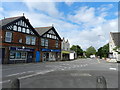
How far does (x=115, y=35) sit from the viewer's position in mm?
53031

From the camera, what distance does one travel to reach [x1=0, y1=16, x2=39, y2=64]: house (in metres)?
22.2

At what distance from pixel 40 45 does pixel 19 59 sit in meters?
7.19

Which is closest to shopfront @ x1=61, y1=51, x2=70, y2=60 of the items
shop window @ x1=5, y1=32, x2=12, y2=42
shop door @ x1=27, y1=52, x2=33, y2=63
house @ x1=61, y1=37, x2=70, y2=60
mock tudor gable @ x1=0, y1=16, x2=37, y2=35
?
house @ x1=61, y1=37, x2=70, y2=60

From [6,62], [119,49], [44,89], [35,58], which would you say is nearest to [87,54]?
[119,49]

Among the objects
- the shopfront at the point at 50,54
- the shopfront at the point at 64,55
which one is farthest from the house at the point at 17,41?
the shopfront at the point at 64,55

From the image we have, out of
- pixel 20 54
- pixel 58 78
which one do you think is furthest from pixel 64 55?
pixel 58 78

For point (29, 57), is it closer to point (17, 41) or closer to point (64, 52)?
point (17, 41)

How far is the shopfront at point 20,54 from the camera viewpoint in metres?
23.6

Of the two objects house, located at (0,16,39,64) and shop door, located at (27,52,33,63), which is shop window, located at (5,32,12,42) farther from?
shop door, located at (27,52,33,63)

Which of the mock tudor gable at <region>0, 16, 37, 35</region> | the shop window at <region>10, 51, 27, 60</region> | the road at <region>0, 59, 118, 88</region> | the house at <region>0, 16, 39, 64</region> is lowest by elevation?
the road at <region>0, 59, 118, 88</region>

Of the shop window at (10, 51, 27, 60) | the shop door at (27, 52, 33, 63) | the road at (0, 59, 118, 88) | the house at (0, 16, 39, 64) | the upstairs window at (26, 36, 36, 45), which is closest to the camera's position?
the road at (0, 59, 118, 88)

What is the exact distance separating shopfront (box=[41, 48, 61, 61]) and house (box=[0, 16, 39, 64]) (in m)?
3.35

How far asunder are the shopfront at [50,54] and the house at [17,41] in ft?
11.0

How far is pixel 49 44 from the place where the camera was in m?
34.6
